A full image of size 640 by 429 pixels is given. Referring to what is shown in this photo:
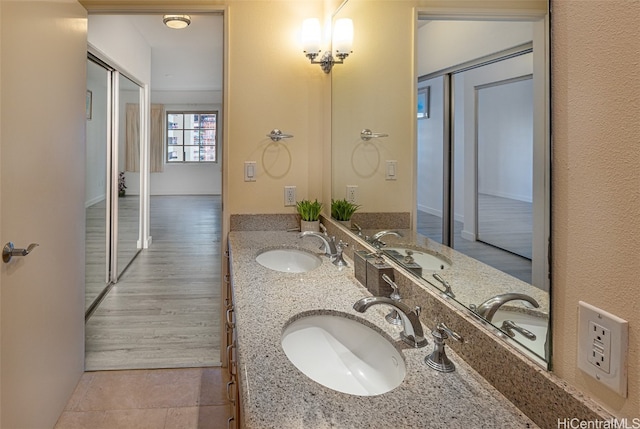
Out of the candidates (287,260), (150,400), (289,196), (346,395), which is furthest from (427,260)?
(150,400)

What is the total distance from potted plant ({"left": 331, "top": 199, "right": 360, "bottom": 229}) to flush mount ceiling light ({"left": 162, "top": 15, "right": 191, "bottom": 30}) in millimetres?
2880

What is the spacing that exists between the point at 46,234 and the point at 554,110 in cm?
192

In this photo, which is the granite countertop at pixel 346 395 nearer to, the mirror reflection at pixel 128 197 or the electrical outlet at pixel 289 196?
the electrical outlet at pixel 289 196

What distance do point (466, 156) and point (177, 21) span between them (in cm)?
420

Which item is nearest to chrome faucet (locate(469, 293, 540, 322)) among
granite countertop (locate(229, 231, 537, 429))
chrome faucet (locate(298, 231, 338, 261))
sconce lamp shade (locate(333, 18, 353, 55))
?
granite countertop (locate(229, 231, 537, 429))

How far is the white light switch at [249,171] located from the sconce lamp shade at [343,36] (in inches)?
31.6

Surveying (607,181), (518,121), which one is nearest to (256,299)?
(518,121)

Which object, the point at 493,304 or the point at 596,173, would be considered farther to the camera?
the point at 493,304

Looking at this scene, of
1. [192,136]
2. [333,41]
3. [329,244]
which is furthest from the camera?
[192,136]

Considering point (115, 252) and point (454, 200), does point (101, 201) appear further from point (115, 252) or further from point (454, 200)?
point (454, 200)

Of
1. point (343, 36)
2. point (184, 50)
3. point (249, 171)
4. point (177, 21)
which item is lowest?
point (249, 171)

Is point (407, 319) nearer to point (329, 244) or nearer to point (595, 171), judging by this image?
point (595, 171)

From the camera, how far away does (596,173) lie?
0.63 meters

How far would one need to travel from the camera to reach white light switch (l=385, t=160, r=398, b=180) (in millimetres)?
1682
